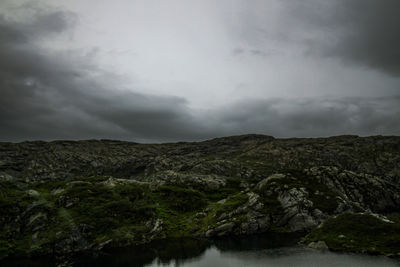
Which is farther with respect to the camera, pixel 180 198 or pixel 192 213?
pixel 180 198

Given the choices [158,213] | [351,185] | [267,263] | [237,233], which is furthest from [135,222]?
[351,185]

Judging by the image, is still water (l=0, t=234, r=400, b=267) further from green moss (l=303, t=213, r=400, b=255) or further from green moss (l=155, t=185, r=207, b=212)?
green moss (l=155, t=185, r=207, b=212)

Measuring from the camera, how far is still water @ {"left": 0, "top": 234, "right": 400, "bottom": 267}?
282 feet

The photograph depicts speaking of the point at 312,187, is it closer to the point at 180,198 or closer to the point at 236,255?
the point at 236,255

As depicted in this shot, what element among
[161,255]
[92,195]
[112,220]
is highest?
[92,195]

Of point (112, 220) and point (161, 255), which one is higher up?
point (112, 220)

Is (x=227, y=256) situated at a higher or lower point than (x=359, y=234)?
lower

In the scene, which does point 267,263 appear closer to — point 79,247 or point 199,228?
point 199,228

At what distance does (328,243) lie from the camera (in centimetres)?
10269

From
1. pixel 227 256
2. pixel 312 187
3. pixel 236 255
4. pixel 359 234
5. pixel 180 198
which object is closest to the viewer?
pixel 227 256

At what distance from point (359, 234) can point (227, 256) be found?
4841 cm

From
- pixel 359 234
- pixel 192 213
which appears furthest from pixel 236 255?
pixel 192 213

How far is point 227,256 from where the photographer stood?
98688 millimetres

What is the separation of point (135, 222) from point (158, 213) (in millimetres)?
21778
